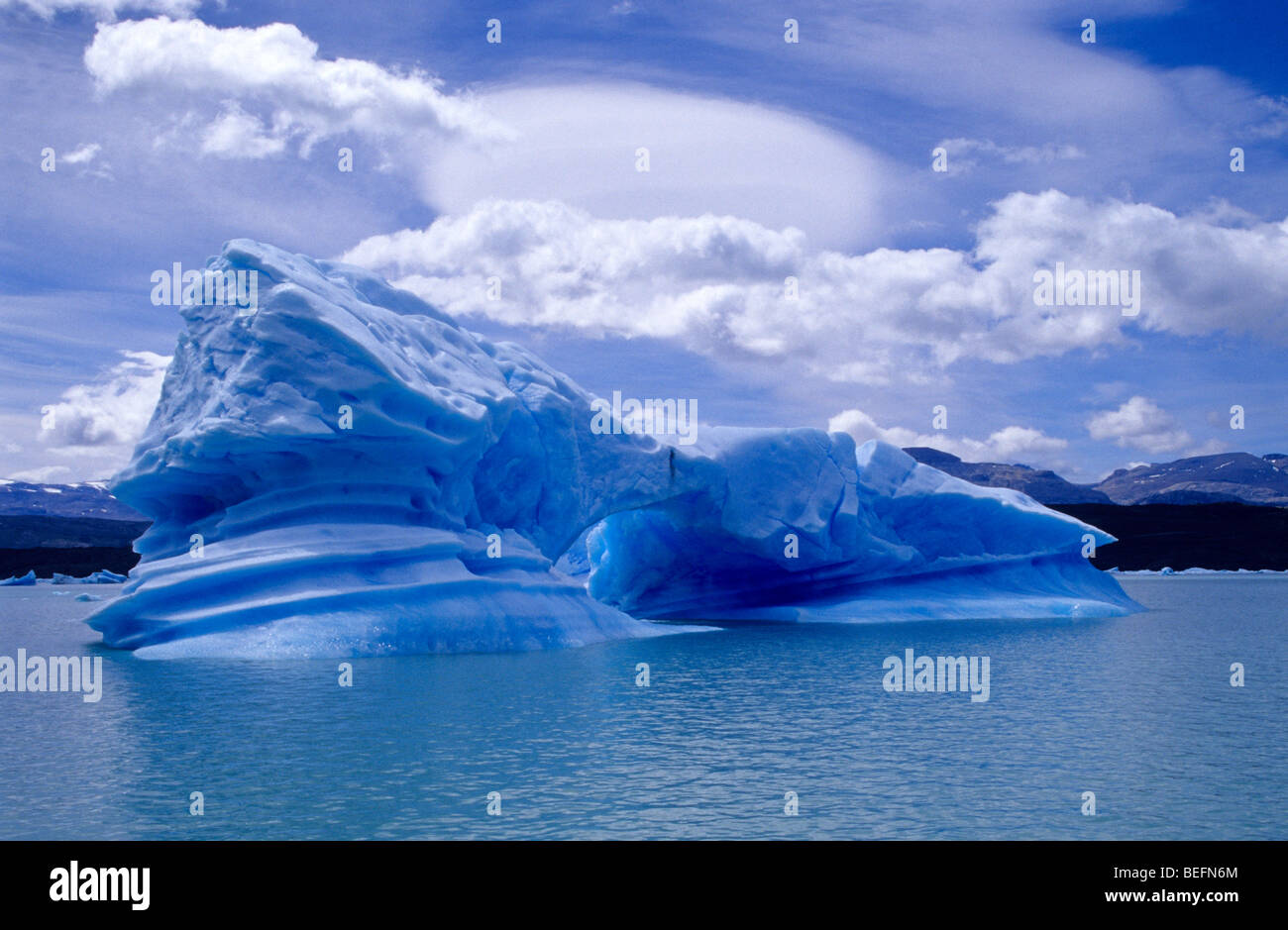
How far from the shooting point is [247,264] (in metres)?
13.9

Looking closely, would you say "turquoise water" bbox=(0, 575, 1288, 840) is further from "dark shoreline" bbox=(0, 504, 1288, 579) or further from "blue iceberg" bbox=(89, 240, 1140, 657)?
"dark shoreline" bbox=(0, 504, 1288, 579)

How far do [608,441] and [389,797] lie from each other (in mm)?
12571

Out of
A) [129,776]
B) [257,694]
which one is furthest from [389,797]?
[257,694]

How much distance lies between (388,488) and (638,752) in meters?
8.07

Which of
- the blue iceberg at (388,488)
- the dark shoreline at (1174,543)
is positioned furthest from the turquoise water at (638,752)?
the dark shoreline at (1174,543)

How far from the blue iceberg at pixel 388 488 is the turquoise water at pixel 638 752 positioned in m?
1.11

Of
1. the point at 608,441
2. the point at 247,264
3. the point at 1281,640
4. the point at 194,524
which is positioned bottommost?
the point at 1281,640

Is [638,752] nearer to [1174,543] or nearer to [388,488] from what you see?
[388,488]

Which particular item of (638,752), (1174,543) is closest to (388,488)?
(638,752)

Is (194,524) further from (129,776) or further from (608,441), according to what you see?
(129,776)

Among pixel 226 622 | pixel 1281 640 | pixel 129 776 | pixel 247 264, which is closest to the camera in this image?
pixel 129 776

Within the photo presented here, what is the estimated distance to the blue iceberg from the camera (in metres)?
13.1

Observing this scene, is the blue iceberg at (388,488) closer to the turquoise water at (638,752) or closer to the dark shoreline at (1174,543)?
the turquoise water at (638,752)
